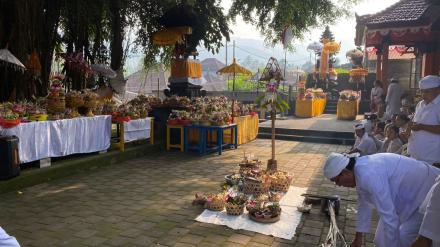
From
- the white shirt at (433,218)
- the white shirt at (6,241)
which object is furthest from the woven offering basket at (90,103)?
the white shirt at (433,218)

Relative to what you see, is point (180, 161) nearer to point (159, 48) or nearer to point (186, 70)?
point (186, 70)

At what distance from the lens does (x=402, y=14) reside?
11.4 m

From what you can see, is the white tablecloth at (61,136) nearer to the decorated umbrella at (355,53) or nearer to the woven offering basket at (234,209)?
the woven offering basket at (234,209)

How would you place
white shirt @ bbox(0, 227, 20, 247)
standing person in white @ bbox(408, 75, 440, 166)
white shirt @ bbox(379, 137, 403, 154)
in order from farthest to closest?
1. white shirt @ bbox(379, 137, 403, 154)
2. standing person in white @ bbox(408, 75, 440, 166)
3. white shirt @ bbox(0, 227, 20, 247)

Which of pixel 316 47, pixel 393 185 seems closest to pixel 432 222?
pixel 393 185

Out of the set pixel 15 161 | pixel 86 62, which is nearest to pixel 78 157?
pixel 15 161

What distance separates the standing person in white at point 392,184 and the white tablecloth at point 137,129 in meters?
8.01

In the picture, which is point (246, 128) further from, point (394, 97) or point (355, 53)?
point (355, 53)

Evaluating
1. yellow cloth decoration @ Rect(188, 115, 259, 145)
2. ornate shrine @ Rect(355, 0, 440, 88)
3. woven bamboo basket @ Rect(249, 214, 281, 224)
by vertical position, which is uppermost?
ornate shrine @ Rect(355, 0, 440, 88)

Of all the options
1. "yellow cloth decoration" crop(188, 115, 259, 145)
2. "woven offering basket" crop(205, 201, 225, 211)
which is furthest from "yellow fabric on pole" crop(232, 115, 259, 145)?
"woven offering basket" crop(205, 201, 225, 211)

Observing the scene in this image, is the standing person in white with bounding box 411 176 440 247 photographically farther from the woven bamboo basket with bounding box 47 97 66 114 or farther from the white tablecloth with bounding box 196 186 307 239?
the woven bamboo basket with bounding box 47 97 66 114

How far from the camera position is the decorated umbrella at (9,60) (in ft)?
33.2

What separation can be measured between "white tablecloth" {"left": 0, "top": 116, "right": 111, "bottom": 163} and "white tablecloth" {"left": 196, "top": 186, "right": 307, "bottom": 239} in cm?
387

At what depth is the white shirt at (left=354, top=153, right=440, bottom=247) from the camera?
110 inches
